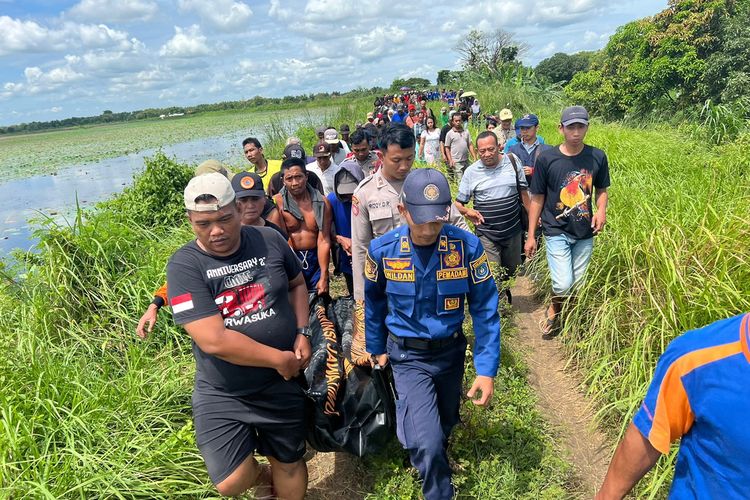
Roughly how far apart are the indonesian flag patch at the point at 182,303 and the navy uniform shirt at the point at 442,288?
2.78ft

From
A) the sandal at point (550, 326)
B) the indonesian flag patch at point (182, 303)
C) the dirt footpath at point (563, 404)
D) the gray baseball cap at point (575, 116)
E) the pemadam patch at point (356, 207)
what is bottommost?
the dirt footpath at point (563, 404)

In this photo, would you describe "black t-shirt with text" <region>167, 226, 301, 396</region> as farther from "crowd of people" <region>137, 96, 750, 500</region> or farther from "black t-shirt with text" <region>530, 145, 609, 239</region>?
"black t-shirt with text" <region>530, 145, 609, 239</region>

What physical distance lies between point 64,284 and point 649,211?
4785mm

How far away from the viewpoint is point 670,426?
3.57ft

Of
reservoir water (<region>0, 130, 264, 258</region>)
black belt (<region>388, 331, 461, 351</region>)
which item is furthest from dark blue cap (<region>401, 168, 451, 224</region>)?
Result: reservoir water (<region>0, 130, 264, 258</region>)

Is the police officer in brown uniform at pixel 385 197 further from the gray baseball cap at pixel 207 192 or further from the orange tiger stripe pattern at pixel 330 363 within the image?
the gray baseball cap at pixel 207 192

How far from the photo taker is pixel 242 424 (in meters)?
2.06

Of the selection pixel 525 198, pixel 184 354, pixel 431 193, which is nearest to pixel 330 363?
pixel 431 193

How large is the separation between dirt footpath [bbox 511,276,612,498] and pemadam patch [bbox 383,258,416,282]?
5.15 feet

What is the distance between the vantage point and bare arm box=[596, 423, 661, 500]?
116cm

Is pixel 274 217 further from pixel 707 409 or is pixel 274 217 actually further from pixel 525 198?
pixel 707 409

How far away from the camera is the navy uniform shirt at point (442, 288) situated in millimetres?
2098

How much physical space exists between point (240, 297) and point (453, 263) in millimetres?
1003

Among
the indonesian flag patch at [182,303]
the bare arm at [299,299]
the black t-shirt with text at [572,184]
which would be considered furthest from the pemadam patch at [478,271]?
the black t-shirt with text at [572,184]
